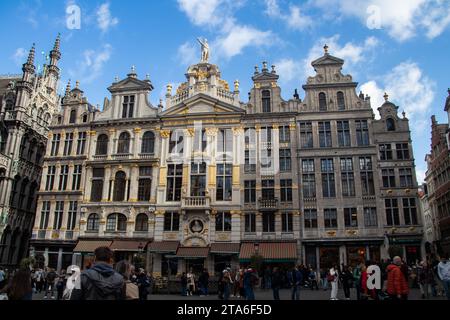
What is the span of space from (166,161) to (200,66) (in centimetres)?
1089

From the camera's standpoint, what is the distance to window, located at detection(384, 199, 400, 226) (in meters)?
32.8

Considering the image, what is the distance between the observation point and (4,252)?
39375mm

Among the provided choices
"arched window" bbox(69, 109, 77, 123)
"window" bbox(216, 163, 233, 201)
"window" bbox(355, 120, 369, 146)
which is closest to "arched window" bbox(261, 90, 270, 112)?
"window" bbox(216, 163, 233, 201)

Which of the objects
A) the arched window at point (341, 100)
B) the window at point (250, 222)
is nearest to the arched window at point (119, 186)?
the window at point (250, 222)

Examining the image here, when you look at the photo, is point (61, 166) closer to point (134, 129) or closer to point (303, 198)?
point (134, 129)

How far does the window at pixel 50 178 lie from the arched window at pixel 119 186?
7265mm

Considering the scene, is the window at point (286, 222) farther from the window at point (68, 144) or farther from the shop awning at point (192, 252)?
the window at point (68, 144)

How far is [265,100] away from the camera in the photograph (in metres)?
37.4

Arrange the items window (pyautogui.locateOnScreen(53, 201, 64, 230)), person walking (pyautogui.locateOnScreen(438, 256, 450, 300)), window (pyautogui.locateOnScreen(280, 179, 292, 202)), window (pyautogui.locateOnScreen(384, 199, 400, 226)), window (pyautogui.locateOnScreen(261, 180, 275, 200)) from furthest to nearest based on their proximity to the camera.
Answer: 1. window (pyautogui.locateOnScreen(53, 201, 64, 230))
2. window (pyautogui.locateOnScreen(261, 180, 275, 200))
3. window (pyautogui.locateOnScreen(280, 179, 292, 202))
4. window (pyautogui.locateOnScreen(384, 199, 400, 226))
5. person walking (pyautogui.locateOnScreen(438, 256, 450, 300))

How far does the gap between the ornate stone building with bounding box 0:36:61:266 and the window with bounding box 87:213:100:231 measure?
32.7 ft

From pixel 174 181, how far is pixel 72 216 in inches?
438

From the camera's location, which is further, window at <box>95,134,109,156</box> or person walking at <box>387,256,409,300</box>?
window at <box>95,134,109,156</box>

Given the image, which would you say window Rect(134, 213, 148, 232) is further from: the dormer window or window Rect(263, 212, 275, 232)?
the dormer window
